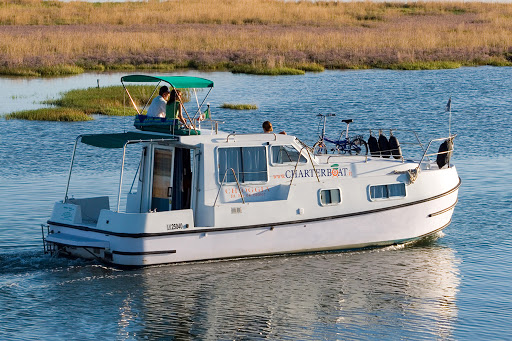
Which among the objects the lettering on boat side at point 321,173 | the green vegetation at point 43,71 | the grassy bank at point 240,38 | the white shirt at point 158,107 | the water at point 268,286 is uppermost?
the grassy bank at point 240,38

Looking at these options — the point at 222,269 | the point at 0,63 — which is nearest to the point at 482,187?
the point at 222,269

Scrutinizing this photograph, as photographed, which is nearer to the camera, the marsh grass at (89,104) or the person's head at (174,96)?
the person's head at (174,96)

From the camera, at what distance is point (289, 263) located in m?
20.0

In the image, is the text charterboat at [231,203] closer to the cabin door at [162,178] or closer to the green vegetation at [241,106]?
the cabin door at [162,178]

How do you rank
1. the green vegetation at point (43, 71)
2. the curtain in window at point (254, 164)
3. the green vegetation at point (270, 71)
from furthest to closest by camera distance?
1. the green vegetation at point (270, 71)
2. the green vegetation at point (43, 71)
3. the curtain in window at point (254, 164)

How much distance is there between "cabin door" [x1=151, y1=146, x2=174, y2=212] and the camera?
65.5ft

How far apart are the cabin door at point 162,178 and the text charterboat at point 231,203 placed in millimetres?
23

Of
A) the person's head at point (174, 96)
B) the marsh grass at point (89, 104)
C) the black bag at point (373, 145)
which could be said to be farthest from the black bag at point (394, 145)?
the marsh grass at point (89, 104)

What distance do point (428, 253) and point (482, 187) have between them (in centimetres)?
631

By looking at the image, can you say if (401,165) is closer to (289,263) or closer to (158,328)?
(289,263)

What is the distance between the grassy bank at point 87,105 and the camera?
39.3 m

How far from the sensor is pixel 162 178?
2009cm

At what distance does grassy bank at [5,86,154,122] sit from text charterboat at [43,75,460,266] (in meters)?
19.2

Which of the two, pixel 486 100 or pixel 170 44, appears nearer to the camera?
pixel 486 100
